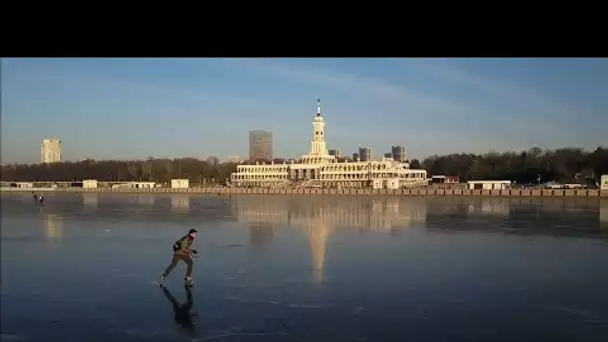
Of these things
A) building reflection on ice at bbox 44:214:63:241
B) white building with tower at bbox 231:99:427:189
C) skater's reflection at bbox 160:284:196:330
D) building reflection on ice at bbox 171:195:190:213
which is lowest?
skater's reflection at bbox 160:284:196:330

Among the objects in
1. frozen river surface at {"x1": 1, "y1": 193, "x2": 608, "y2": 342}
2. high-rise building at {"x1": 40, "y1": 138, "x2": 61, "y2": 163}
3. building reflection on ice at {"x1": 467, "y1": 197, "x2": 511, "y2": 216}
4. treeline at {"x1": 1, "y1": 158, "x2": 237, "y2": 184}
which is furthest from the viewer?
high-rise building at {"x1": 40, "y1": 138, "x2": 61, "y2": 163}

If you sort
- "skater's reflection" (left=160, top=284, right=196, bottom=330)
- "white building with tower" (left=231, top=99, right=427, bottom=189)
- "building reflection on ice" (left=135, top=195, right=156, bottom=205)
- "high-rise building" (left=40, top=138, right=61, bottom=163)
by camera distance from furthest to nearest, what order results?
"high-rise building" (left=40, top=138, right=61, bottom=163)
"white building with tower" (left=231, top=99, right=427, bottom=189)
"building reflection on ice" (left=135, top=195, right=156, bottom=205)
"skater's reflection" (left=160, top=284, right=196, bottom=330)

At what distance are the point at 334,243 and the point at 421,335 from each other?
348 inches

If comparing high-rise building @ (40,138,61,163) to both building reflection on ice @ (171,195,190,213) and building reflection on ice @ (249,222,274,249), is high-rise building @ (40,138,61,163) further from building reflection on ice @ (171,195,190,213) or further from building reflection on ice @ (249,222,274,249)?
building reflection on ice @ (249,222,274,249)

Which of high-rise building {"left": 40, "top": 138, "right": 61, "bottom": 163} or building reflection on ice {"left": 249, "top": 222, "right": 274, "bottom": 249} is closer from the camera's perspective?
building reflection on ice {"left": 249, "top": 222, "right": 274, "bottom": 249}

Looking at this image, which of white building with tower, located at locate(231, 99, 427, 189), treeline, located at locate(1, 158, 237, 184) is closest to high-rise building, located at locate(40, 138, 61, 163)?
treeline, located at locate(1, 158, 237, 184)

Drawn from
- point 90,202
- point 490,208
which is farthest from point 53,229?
point 90,202

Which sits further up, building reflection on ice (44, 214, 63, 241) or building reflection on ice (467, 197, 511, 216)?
building reflection on ice (44, 214, 63, 241)

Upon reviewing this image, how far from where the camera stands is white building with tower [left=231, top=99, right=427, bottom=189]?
95688 mm

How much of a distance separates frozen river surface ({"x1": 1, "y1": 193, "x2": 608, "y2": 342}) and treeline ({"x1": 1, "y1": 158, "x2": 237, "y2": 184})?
89940 mm
